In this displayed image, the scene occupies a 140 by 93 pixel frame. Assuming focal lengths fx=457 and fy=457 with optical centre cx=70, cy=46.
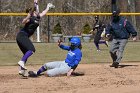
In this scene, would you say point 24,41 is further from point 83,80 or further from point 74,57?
point 83,80

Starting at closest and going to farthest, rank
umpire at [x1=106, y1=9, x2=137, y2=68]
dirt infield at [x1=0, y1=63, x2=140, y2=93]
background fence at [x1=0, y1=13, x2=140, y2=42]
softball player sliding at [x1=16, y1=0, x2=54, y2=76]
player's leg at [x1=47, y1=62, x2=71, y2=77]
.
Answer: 1. dirt infield at [x1=0, y1=63, x2=140, y2=93]
2. softball player sliding at [x1=16, y1=0, x2=54, y2=76]
3. player's leg at [x1=47, y1=62, x2=71, y2=77]
4. umpire at [x1=106, y1=9, x2=137, y2=68]
5. background fence at [x1=0, y1=13, x2=140, y2=42]

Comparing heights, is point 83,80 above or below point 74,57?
below

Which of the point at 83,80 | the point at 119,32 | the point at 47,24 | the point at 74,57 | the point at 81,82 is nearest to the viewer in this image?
the point at 81,82

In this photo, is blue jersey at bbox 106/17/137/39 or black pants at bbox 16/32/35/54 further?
blue jersey at bbox 106/17/137/39

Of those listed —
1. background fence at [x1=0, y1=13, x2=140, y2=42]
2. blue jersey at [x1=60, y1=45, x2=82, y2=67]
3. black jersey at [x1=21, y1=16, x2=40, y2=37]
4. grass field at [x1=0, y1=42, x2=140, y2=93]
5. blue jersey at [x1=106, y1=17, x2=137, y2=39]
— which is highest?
black jersey at [x1=21, y1=16, x2=40, y2=37]

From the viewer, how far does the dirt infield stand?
950 cm

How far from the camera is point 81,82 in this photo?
10.6 m

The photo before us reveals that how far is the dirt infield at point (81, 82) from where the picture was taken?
950cm

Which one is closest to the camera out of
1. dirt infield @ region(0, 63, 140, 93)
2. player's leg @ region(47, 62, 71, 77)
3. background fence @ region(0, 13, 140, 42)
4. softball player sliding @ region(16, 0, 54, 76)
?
dirt infield @ region(0, 63, 140, 93)

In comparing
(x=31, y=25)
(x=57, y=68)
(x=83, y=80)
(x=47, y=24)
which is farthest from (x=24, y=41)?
(x=47, y=24)

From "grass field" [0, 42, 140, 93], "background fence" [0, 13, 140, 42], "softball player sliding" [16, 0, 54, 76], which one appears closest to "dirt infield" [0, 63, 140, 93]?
"grass field" [0, 42, 140, 93]

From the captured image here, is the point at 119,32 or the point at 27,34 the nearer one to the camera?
the point at 27,34

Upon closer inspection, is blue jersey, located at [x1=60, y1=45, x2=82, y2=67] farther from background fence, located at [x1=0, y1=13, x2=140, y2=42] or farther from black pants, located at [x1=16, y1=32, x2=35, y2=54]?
background fence, located at [x1=0, y1=13, x2=140, y2=42]

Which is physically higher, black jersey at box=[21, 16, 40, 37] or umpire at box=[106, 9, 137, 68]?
black jersey at box=[21, 16, 40, 37]
